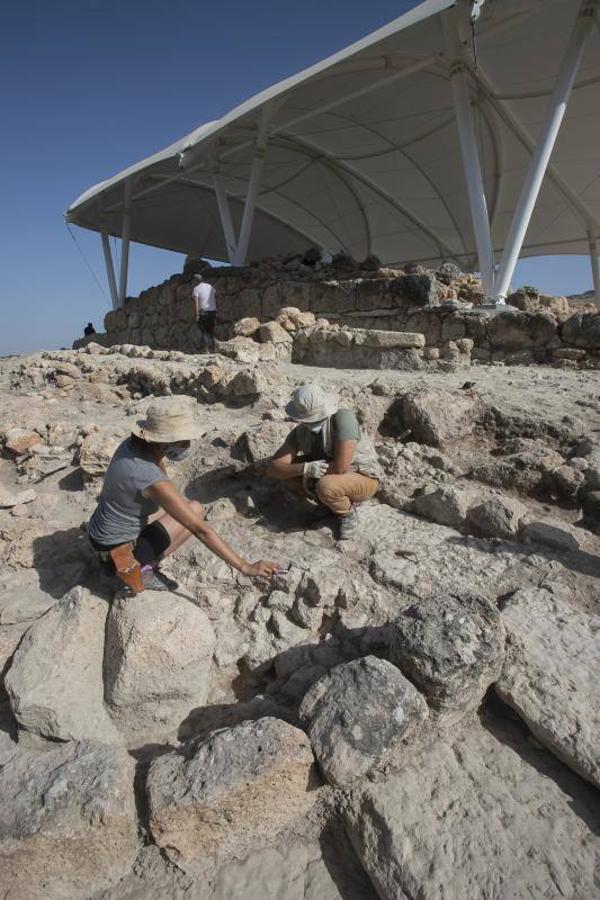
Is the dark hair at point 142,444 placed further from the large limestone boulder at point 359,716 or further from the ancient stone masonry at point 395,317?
the ancient stone masonry at point 395,317

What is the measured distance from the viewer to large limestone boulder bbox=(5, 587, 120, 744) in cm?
201

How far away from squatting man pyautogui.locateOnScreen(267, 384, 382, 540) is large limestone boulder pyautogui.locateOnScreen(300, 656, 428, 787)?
1160 millimetres

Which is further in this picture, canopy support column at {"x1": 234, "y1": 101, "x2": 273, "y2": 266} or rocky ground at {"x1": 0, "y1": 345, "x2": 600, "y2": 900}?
canopy support column at {"x1": 234, "y1": 101, "x2": 273, "y2": 266}

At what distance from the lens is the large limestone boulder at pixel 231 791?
5.20ft

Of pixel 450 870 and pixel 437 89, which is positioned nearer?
pixel 450 870

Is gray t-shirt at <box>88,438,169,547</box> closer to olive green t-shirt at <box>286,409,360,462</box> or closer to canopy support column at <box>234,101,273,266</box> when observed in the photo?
olive green t-shirt at <box>286,409,360,462</box>

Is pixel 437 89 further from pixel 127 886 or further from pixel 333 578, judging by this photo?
pixel 127 886

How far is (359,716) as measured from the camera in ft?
5.64

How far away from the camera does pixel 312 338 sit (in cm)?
674

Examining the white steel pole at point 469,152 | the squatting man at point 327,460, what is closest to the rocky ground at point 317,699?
the squatting man at point 327,460

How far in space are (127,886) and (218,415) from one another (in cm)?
353

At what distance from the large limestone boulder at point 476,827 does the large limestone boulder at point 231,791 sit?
Result: 0.24m

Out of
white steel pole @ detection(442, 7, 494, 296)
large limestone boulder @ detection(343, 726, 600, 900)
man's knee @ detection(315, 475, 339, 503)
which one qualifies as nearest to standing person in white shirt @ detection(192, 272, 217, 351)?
white steel pole @ detection(442, 7, 494, 296)

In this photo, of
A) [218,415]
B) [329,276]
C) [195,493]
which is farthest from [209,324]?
[195,493]
